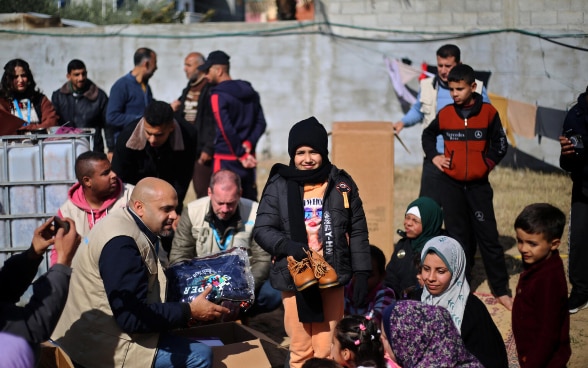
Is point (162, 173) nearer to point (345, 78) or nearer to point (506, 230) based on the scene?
point (506, 230)

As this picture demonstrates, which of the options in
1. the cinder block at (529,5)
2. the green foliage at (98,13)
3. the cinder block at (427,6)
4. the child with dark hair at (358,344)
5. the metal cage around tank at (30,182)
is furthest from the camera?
the green foliage at (98,13)

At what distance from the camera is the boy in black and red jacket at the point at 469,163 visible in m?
7.04

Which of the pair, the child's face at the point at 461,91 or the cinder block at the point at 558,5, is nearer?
the child's face at the point at 461,91

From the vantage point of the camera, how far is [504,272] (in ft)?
24.1

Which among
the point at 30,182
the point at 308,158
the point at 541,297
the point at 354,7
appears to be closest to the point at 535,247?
the point at 541,297

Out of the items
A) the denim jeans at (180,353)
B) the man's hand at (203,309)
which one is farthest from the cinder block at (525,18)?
the denim jeans at (180,353)

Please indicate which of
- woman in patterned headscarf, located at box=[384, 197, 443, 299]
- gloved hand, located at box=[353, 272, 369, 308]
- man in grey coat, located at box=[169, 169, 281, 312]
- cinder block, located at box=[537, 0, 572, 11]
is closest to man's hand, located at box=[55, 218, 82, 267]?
gloved hand, located at box=[353, 272, 369, 308]

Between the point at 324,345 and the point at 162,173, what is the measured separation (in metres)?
2.51

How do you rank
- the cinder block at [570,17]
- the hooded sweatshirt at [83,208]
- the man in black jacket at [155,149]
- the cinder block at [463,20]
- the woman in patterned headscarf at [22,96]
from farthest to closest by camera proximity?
1. the cinder block at [463,20]
2. the cinder block at [570,17]
3. the woman in patterned headscarf at [22,96]
4. the man in black jacket at [155,149]
5. the hooded sweatshirt at [83,208]

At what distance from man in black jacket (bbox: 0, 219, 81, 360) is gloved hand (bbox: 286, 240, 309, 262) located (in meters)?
1.42

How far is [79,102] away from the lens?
9320 millimetres

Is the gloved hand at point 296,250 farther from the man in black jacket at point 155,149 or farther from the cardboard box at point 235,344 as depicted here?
the man in black jacket at point 155,149

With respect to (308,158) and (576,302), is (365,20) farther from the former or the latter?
(308,158)

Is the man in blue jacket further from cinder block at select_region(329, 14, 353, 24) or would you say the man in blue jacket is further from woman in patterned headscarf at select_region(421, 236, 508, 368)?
woman in patterned headscarf at select_region(421, 236, 508, 368)
